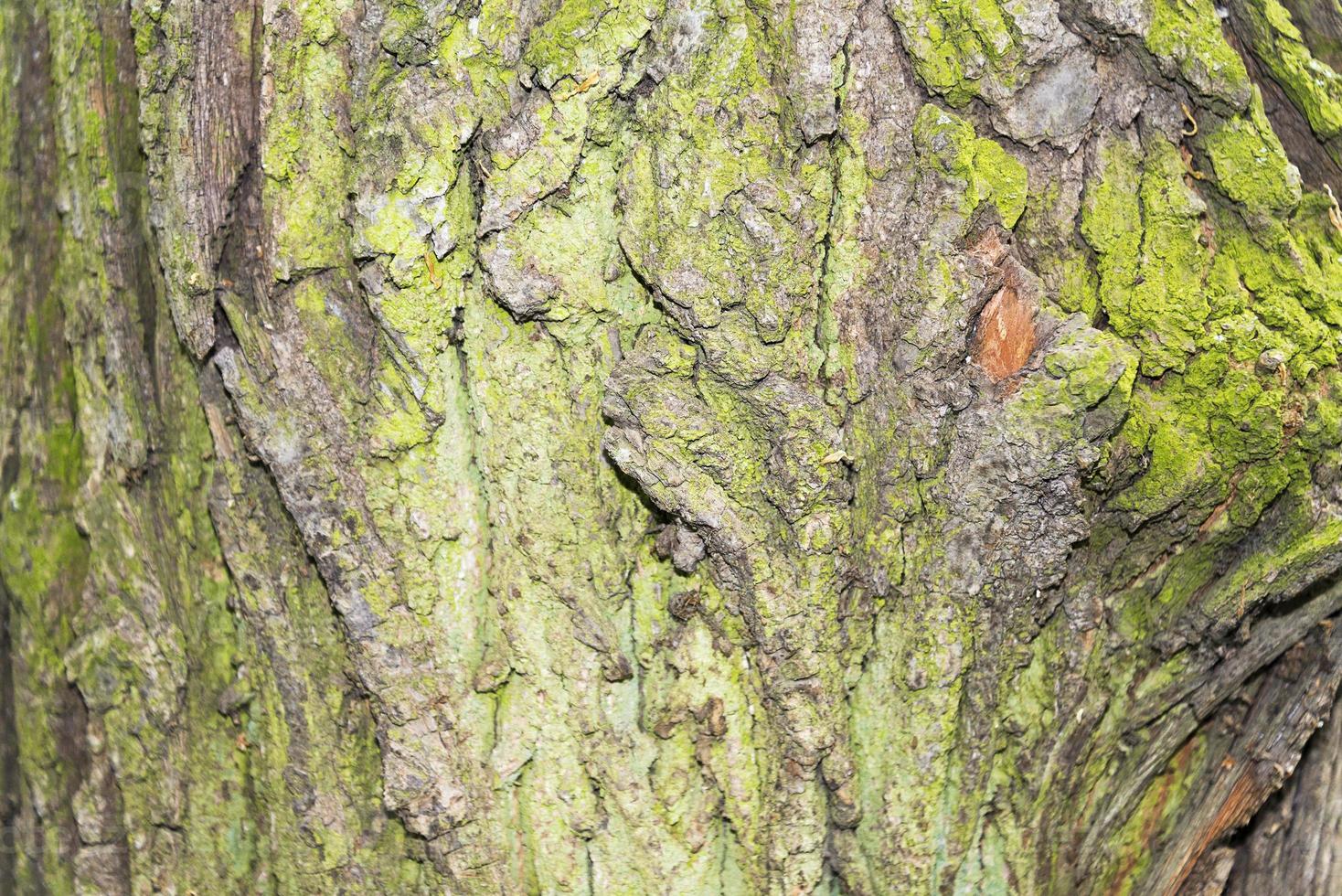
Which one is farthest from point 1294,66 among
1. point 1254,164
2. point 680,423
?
point 680,423

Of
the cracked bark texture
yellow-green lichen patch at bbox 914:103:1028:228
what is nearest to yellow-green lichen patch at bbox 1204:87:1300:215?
the cracked bark texture

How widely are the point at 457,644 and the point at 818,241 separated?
82 cm

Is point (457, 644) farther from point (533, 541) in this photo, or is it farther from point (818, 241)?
point (818, 241)

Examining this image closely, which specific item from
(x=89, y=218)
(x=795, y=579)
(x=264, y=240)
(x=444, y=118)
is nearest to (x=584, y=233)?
(x=444, y=118)

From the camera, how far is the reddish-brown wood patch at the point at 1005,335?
1491 millimetres

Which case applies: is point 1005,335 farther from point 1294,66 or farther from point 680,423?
point 1294,66

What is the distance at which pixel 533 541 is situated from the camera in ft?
5.04

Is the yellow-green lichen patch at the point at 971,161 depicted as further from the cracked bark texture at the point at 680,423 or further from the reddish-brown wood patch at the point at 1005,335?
the reddish-brown wood patch at the point at 1005,335

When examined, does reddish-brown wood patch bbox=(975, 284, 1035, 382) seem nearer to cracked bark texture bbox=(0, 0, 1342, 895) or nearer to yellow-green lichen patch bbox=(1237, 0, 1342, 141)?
cracked bark texture bbox=(0, 0, 1342, 895)

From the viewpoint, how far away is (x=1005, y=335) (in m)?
1.50

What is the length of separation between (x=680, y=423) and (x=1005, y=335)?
1.65 feet

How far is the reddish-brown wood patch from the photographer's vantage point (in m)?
1.49

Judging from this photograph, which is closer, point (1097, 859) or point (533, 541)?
point (533, 541)

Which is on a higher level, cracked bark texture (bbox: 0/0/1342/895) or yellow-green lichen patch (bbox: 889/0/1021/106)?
yellow-green lichen patch (bbox: 889/0/1021/106)
